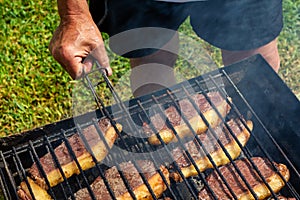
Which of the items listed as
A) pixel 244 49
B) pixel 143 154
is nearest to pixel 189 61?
pixel 244 49

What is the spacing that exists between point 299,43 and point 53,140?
124 inches

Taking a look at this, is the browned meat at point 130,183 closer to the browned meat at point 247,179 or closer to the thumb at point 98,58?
the browned meat at point 247,179

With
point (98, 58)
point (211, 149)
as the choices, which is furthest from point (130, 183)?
point (98, 58)

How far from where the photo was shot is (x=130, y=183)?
235 centimetres

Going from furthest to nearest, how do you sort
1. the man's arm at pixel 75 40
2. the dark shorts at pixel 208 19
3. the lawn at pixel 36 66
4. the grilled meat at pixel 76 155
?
1. the lawn at pixel 36 66
2. the dark shorts at pixel 208 19
3. the man's arm at pixel 75 40
4. the grilled meat at pixel 76 155

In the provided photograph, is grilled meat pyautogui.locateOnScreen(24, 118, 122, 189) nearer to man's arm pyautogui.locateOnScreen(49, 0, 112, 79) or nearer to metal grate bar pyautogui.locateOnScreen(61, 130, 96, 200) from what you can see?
metal grate bar pyautogui.locateOnScreen(61, 130, 96, 200)

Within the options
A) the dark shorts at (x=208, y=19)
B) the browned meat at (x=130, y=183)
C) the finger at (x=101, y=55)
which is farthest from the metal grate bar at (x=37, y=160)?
the dark shorts at (x=208, y=19)

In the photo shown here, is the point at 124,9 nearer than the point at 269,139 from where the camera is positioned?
No

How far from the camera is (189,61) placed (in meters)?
4.54

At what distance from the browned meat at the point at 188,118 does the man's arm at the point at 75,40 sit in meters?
0.43

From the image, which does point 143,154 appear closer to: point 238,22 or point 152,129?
point 152,129

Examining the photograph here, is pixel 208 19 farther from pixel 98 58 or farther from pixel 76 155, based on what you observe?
pixel 76 155

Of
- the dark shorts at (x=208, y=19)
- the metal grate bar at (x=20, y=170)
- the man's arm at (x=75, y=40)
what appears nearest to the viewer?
the metal grate bar at (x=20, y=170)

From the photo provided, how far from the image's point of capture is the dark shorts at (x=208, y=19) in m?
3.18
